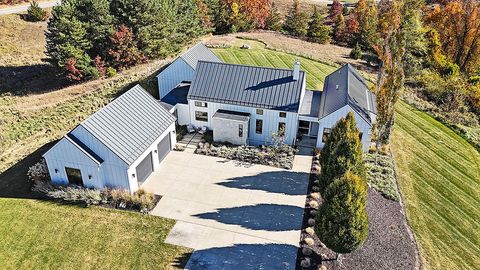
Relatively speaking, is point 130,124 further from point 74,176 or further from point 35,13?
point 35,13

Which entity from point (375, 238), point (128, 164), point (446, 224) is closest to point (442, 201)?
point (446, 224)

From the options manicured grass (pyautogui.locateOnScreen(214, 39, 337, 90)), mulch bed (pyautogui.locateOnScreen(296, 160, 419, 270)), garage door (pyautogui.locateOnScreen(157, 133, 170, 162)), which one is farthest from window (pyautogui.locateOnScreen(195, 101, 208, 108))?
manicured grass (pyautogui.locateOnScreen(214, 39, 337, 90))

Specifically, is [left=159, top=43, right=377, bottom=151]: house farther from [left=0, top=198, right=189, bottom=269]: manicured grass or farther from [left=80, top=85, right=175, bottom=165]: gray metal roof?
[left=0, top=198, right=189, bottom=269]: manicured grass

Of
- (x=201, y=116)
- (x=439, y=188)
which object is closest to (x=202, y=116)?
(x=201, y=116)

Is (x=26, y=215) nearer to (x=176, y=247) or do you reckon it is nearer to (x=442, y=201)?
(x=176, y=247)

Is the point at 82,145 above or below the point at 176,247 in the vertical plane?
above

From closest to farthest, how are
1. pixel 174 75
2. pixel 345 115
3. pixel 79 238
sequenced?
1. pixel 79 238
2. pixel 345 115
3. pixel 174 75
